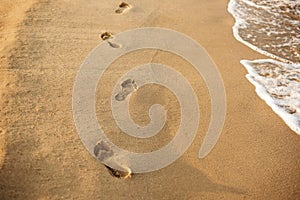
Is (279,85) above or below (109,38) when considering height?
below

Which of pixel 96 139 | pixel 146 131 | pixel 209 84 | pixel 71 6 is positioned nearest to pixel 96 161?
pixel 96 139

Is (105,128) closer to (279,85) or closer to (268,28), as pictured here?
(279,85)

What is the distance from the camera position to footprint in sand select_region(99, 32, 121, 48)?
2.96m

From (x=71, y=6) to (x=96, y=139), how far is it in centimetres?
189

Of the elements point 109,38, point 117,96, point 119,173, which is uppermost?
point 109,38

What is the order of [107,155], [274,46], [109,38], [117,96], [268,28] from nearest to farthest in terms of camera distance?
[107,155] → [117,96] → [109,38] → [274,46] → [268,28]

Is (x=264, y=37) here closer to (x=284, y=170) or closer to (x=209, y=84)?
(x=209, y=84)

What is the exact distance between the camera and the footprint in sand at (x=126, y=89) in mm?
2443

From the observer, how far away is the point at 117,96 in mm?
2447

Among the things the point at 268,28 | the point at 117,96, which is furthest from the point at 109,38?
the point at 268,28

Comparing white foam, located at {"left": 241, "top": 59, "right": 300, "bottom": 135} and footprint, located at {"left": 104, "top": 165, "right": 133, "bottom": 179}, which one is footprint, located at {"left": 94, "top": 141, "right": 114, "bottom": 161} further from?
white foam, located at {"left": 241, "top": 59, "right": 300, "bottom": 135}

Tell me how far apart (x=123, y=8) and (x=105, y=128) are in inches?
72.0

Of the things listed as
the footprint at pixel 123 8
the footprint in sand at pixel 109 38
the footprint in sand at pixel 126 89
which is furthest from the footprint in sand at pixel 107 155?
the footprint at pixel 123 8

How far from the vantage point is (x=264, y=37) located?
11.6 feet
